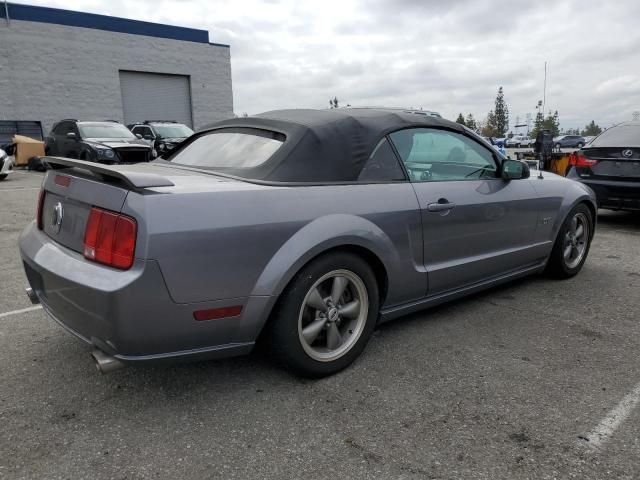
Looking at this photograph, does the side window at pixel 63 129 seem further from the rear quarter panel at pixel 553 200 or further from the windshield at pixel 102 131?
the rear quarter panel at pixel 553 200

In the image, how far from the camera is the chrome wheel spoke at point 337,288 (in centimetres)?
274

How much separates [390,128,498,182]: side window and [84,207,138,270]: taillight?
173 cm

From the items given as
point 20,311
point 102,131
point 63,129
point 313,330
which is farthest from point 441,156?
point 63,129

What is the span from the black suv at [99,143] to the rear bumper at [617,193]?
993cm

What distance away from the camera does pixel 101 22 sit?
25453 mm

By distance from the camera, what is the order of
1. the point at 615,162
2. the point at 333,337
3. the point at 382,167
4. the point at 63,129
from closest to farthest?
the point at 333,337
the point at 382,167
the point at 615,162
the point at 63,129

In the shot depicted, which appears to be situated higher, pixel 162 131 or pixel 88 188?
pixel 162 131

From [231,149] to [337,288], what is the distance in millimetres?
1103

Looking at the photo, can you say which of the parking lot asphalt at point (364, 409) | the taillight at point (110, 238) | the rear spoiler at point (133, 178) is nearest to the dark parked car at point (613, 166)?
the parking lot asphalt at point (364, 409)

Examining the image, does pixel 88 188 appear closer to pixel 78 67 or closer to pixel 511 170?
pixel 511 170

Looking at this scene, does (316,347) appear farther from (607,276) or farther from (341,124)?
(607,276)

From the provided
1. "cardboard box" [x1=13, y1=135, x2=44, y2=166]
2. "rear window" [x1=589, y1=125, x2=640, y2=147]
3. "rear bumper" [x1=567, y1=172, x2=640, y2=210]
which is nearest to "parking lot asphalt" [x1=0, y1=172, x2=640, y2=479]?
"rear bumper" [x1=567, y1=172, x2=640, y2=210]

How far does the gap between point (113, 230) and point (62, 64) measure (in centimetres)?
2626

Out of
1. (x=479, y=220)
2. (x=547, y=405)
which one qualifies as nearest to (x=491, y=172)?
(x=479, y=220)
